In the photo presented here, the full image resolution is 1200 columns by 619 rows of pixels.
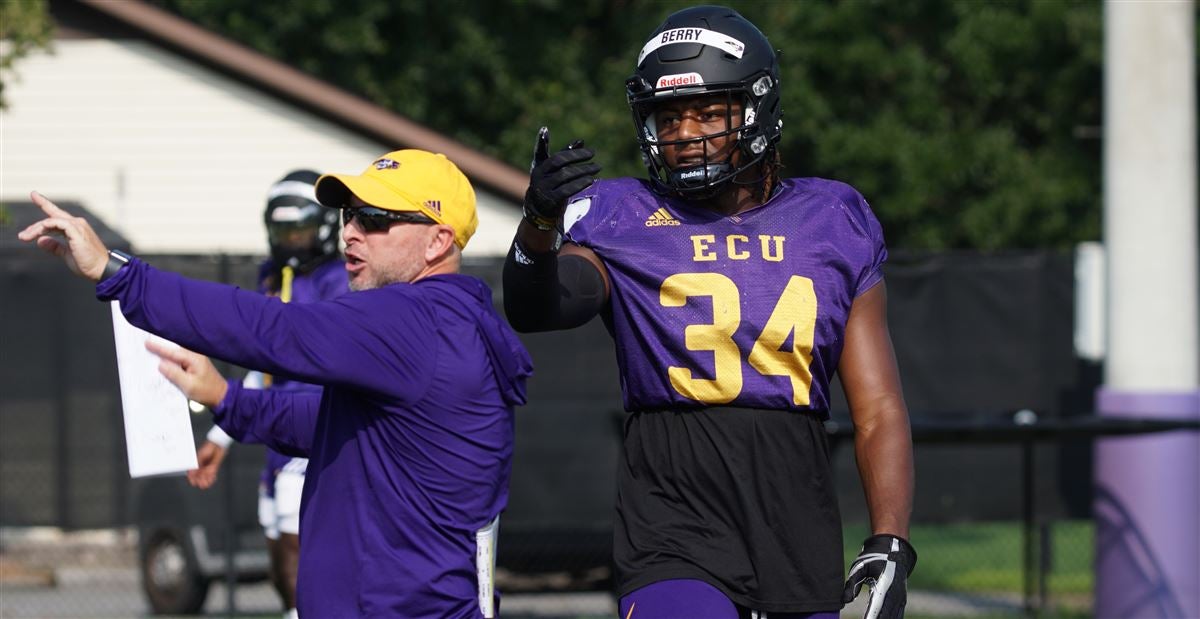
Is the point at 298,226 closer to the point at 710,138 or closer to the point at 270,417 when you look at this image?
the point at 270,417

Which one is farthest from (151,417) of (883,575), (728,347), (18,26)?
(18,26)

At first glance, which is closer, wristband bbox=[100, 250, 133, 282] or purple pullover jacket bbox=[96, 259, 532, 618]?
wristband bbox=[100, 250, 133, 282]

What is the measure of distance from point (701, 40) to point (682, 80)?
0.43ft

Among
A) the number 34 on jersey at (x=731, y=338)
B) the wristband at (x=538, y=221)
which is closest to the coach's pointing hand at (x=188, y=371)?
the wristband at (x=538, y=221)

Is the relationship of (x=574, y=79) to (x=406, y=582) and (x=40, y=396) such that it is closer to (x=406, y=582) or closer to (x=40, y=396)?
(x=40, y=396)

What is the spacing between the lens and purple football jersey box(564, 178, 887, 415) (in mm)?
3893

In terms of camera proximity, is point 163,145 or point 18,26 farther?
point 163,145

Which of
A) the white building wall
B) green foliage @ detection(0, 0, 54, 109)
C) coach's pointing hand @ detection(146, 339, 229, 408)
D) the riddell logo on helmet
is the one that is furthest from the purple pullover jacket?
the white building wall

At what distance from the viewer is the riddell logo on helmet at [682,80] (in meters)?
3.92

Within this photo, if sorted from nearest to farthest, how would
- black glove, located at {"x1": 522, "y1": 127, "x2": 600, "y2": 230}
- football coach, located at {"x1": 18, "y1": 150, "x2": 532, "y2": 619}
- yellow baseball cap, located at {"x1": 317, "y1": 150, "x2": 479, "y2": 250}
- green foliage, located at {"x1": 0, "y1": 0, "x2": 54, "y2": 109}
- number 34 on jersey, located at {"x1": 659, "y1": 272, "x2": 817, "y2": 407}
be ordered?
1. black glove, located at {"x1": 522, "y1": 127, "x2": 600, "y2": 230}
2. football coach, located at {"x1": 18, "y1": 150, "x2": 532, "y2": 619}
3. number 34 on jersey, located at {"x1": 659, "y1": 272, "x2": 817, "y2": 407}
4. yellow baseball cap, located at {"x1": 317, "y1": 150, "x2": 479, "y2": 250}
5. green foliage, located at {"x1": 0, "y1": 0, "x2": 54, "y2": 109}

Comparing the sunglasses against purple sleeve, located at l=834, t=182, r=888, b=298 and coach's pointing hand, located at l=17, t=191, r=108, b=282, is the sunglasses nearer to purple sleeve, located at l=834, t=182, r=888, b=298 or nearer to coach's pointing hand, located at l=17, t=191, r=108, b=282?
coach's pointing hand, located at l=17, t=191, r=108, b=282

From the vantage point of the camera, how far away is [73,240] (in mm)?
3611

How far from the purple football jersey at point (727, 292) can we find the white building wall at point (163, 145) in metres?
11.9

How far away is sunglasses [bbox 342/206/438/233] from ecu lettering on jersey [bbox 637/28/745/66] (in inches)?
27.5
